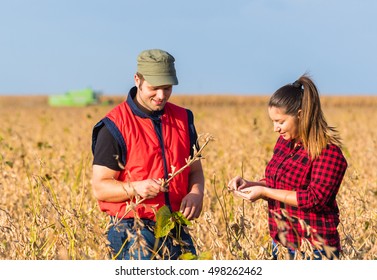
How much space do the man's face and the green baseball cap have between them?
0.04 m

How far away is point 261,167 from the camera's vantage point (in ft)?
26.2

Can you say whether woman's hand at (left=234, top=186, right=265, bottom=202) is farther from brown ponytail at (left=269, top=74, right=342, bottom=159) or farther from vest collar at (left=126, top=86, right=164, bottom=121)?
vest collar at (left=126, top=86, right=164, bottom=121)

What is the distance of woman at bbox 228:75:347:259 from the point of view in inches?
134

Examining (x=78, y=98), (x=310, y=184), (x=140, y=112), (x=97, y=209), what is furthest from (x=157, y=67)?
(x=78, y=98)

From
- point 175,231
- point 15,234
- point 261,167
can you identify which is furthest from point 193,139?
point 261,167

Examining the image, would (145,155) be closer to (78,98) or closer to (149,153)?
(149,153)

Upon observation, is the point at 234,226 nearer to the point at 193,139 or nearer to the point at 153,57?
the point at 193,139

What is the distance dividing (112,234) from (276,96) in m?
1.01

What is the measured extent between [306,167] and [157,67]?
83 cm

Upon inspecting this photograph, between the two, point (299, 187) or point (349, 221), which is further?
point (349, 221)

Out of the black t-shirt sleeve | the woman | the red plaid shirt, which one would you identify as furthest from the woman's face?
A: the black t-shirt sleeve

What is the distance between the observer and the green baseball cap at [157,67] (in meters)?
3.42

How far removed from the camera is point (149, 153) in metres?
3.45

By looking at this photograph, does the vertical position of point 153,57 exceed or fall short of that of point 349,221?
it exceeds it
